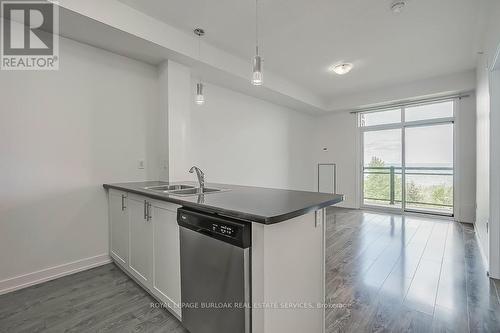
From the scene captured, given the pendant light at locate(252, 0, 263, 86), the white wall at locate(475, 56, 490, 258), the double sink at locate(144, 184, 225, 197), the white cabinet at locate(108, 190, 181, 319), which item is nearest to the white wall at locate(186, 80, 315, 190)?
the double sink at locate(144, 184, 225, 197)

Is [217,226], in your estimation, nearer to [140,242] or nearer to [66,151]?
[140,242]

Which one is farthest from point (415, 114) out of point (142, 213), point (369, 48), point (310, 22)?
point (142, 213)

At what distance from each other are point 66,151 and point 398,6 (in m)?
3.80

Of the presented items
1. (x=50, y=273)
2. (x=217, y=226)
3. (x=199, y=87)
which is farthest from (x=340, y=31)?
(x=50, y=273)

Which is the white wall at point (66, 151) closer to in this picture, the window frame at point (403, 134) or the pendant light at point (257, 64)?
the pendant light at point (257, 64)

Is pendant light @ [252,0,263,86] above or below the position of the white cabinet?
above

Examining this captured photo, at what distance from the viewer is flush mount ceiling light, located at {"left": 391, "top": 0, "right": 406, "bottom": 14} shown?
7.44ft

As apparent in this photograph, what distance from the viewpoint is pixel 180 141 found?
3.10m

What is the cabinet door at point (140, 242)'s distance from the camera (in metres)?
1.95

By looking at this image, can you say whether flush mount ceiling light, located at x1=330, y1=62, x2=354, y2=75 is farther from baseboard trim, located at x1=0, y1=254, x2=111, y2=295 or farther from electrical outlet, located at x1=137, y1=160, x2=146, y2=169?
baseboard trim, located at x1=0, y1=254, x2=111, y2=295

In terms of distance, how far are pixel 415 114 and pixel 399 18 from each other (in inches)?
127

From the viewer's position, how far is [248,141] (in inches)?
177

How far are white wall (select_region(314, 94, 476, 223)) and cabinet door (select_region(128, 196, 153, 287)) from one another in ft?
17.2

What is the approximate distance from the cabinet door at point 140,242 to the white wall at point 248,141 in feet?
5.03
